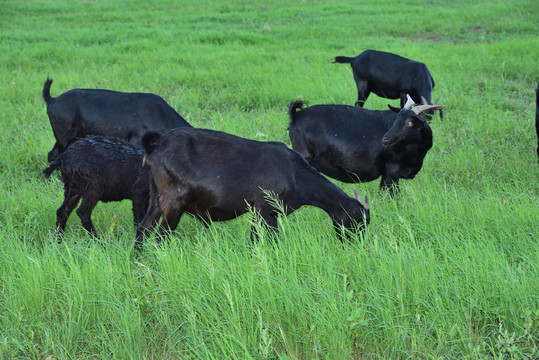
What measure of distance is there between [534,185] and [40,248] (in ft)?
15.8

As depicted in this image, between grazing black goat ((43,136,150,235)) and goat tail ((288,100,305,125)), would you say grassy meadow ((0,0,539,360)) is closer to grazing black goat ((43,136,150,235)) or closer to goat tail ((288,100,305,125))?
grazing black goat ((43,136,150,235))

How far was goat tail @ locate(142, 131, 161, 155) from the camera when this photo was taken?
4509 mm

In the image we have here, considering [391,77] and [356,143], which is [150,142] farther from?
[391,77]

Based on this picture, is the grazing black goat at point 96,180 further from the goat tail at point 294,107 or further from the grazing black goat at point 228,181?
the goat tail at point 294,107

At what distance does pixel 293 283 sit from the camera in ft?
11.4

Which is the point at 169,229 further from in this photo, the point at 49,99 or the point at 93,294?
the point at 49,99

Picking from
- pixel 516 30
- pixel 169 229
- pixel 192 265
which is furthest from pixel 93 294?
pixel 516 30

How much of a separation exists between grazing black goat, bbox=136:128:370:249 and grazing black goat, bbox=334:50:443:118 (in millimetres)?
4840

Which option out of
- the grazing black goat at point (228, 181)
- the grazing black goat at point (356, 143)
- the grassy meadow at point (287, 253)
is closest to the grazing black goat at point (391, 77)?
the grassy meadow at point (287, 253)

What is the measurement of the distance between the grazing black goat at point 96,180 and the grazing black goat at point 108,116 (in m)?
1.53

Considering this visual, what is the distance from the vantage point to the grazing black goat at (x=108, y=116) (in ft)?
22.0

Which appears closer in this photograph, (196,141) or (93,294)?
(93,294)

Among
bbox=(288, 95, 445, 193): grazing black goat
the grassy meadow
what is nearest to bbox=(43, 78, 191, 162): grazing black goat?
the grassy meadow

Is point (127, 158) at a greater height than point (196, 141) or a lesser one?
lesser
